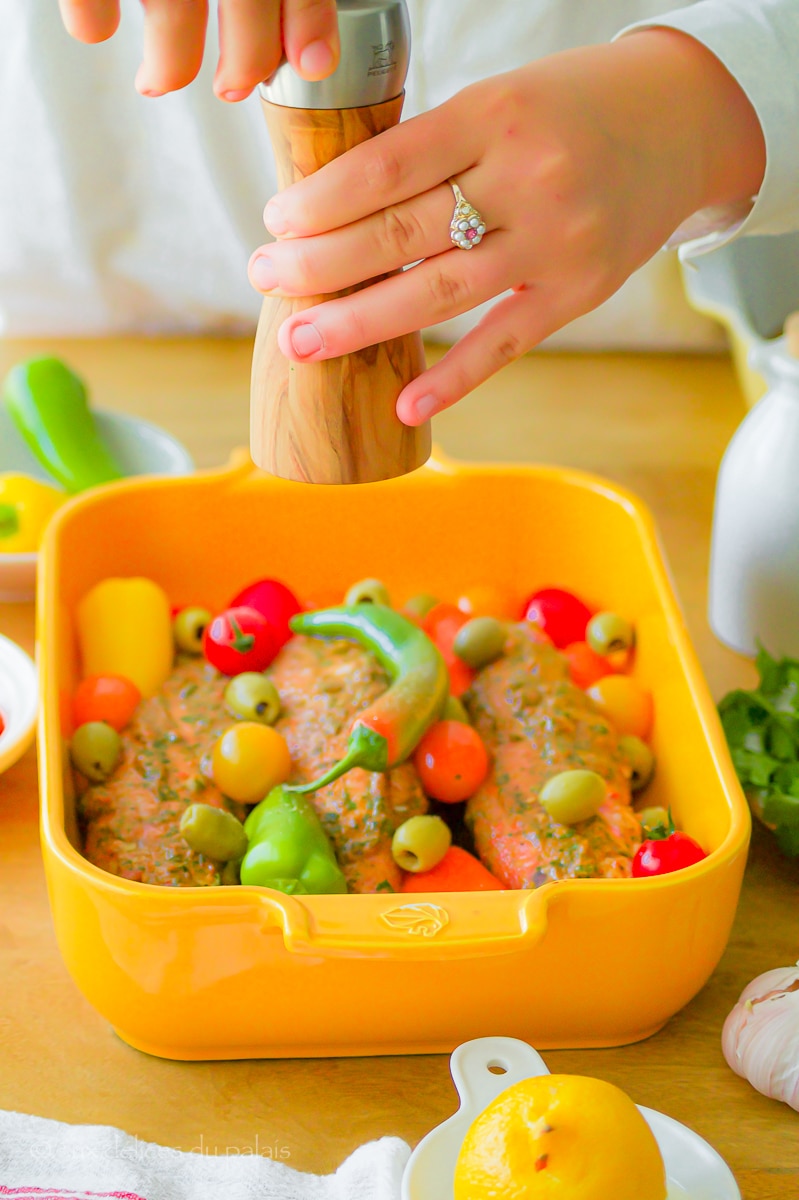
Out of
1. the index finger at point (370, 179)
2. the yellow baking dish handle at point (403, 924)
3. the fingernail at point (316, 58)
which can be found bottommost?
the yellow baking dish handle at point (403, 924)

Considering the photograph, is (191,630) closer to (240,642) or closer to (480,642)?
(240,642)

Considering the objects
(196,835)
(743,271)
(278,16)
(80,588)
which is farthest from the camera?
(743,271)

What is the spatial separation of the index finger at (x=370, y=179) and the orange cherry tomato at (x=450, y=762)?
352 millimetres

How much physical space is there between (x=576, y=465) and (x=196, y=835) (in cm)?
73

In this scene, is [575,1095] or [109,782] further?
[109,782]

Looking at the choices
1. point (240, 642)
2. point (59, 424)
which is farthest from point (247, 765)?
point (59, 424)

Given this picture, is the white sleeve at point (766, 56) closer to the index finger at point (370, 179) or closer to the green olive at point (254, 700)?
the index finger at point (370, 179)

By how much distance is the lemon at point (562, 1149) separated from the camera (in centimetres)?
51

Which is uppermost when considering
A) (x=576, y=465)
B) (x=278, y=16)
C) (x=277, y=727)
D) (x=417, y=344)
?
(x=278, y=16)

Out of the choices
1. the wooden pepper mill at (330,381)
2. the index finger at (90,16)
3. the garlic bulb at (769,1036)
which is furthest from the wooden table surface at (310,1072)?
the index finger at (90,16)

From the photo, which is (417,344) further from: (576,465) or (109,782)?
(576,465)

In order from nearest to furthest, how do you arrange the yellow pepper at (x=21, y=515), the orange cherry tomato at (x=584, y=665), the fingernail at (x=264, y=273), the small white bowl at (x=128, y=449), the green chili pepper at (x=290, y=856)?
the fingernail at (x=264, y=273) → the green chili pepper at (x=290, y=856) → the orange cherry tomato at (x=584, y=665) → the yellow pepper at (x=21, y=515) → the small white bowl at (x=128, y=449)

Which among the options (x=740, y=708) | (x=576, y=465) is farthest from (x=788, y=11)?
(x=576, y=465)

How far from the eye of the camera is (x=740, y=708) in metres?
0.89
